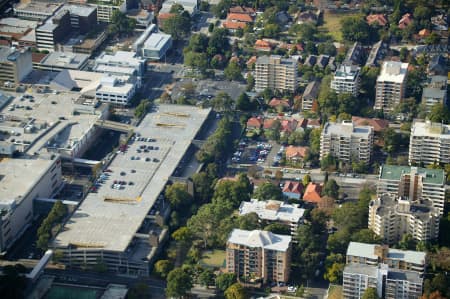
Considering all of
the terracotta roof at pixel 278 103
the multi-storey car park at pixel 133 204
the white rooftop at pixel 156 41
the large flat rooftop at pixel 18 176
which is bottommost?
the multi-storey car park at pixel 133 204

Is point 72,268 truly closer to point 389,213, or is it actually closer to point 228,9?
point 389,213

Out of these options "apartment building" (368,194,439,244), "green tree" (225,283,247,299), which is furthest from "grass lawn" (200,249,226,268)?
"apartment building" (368,194,439,244)

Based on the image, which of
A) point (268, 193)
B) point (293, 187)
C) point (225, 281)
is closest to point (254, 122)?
point (293, 187)

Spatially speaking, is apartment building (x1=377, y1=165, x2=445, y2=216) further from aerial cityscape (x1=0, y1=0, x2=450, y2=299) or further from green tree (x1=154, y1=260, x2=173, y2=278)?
green tree (x1=154, y1=260, x2=173, y2=278)

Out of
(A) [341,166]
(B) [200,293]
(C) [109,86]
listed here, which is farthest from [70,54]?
(B) [200,293]

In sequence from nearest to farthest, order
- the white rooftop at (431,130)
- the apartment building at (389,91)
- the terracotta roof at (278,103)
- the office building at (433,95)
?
1. the white rooftop at (431,130)
2. the office building at (433,95)
3. the apartment building at (389,91)
4. the terracotta roof at (278,103)

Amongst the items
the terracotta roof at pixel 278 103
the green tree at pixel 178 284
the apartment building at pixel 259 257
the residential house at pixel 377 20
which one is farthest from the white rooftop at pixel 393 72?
the green tree at pixel 178 284

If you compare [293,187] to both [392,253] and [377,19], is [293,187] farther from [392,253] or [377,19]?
[377,19]

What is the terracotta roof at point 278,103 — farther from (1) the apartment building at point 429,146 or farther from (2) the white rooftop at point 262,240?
(2) the white rooftop at point 262,240
